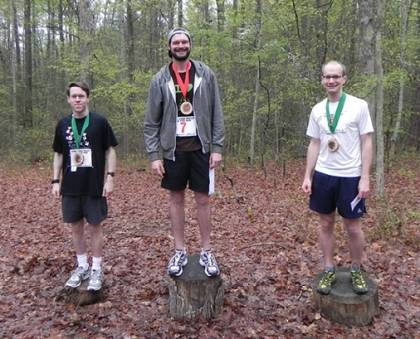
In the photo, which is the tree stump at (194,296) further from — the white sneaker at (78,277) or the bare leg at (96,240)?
the white sneaker at (78,277)

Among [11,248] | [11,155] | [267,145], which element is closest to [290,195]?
[11,248]

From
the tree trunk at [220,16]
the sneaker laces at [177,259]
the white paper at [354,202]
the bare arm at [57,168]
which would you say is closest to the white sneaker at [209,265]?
the sneaker laces at [177,259]

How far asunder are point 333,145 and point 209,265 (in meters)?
1.72

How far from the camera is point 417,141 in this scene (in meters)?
20.6

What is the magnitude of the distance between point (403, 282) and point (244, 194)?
6637 mm

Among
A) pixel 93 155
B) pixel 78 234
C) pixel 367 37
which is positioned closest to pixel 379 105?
pixel 367 37

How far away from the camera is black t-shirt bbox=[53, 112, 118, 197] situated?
4617 mm

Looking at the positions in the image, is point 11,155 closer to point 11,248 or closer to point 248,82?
point 248,82

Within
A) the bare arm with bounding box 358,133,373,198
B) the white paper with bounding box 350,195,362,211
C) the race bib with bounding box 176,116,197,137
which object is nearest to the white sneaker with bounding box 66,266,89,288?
the race bib with bounding box 176,116,197,137

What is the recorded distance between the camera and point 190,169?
14.2ft

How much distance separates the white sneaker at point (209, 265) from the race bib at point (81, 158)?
1544 millimetres

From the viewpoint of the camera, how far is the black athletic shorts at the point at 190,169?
4277mm

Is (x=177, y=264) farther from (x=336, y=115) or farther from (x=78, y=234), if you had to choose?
(x=336, y=115)

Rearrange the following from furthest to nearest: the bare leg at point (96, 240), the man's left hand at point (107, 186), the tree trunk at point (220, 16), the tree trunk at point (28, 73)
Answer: the tree trunk at point (28, 73)
the tree trunk at point (220, 16)
the bare leg at point (96, 240)
the man's left hand at point (107, 186)
